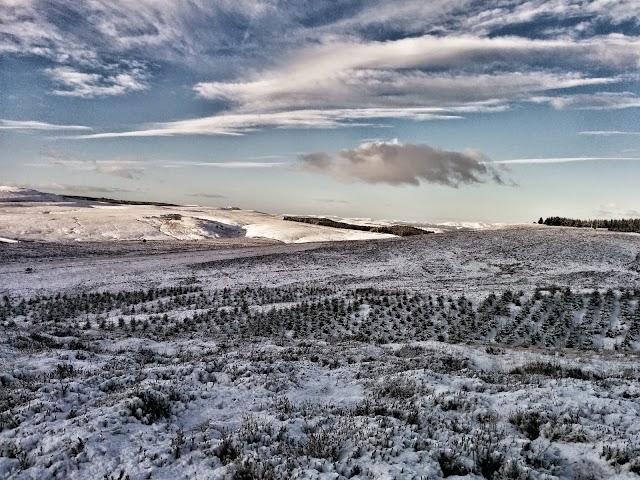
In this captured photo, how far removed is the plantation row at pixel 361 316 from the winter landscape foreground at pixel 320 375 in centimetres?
14

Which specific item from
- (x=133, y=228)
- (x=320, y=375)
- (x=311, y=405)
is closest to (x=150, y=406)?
(x=311, y=405)

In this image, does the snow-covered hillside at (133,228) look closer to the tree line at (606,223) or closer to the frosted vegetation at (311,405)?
the tree line at (606,223)

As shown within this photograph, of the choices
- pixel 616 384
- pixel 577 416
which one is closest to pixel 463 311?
pixel 616 384

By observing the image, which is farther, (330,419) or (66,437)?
(330,419)

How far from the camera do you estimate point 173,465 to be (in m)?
6.71

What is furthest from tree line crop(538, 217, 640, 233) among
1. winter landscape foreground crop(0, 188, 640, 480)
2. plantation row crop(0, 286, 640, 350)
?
plantation row crop(0, 286, 640, 350)

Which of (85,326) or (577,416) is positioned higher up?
(577,416)

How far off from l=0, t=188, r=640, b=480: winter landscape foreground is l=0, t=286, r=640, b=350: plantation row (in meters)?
0.14

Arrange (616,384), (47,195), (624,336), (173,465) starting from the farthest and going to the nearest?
(47,195) < (624,336) < (616,384) < (173,465)

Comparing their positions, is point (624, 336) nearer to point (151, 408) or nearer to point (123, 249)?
point (151, 408)

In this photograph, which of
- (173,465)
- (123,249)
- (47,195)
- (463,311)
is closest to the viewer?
(173,465)

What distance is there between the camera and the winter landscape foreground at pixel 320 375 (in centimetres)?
698

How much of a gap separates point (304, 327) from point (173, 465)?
15387mm

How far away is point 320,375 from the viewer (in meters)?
12.2
